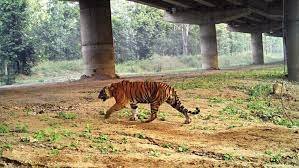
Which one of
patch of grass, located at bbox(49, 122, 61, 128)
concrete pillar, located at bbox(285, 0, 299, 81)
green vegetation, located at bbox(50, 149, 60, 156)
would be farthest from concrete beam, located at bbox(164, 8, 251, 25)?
green vegetation, located at bbox(50, 149, 60, 156)

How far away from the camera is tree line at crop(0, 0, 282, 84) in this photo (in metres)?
41.5

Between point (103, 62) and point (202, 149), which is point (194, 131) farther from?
point (103, 62)

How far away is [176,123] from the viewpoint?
11273 millimetres

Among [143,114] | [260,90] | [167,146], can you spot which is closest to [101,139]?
[167,146]

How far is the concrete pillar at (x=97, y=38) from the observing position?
26.4 metres

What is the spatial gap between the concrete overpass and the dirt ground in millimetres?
11514

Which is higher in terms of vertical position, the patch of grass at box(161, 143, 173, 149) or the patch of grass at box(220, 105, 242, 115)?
the patch of grass at box(220, 105, 242, 115)

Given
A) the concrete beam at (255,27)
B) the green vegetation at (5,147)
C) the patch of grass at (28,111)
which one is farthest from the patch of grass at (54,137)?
the concrete beam at (255,27)

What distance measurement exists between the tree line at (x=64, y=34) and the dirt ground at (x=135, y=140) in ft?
95.1

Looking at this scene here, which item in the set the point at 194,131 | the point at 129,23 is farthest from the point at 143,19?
the point at 194,131

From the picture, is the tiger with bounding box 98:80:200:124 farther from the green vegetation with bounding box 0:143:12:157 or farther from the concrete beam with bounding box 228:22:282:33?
the concrete beam with bounding box 228:22:282:33

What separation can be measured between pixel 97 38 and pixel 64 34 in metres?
28.6

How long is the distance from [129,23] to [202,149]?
2101 inches

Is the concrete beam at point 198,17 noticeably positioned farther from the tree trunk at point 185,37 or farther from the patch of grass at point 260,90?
the tree trunk at point 185,37
